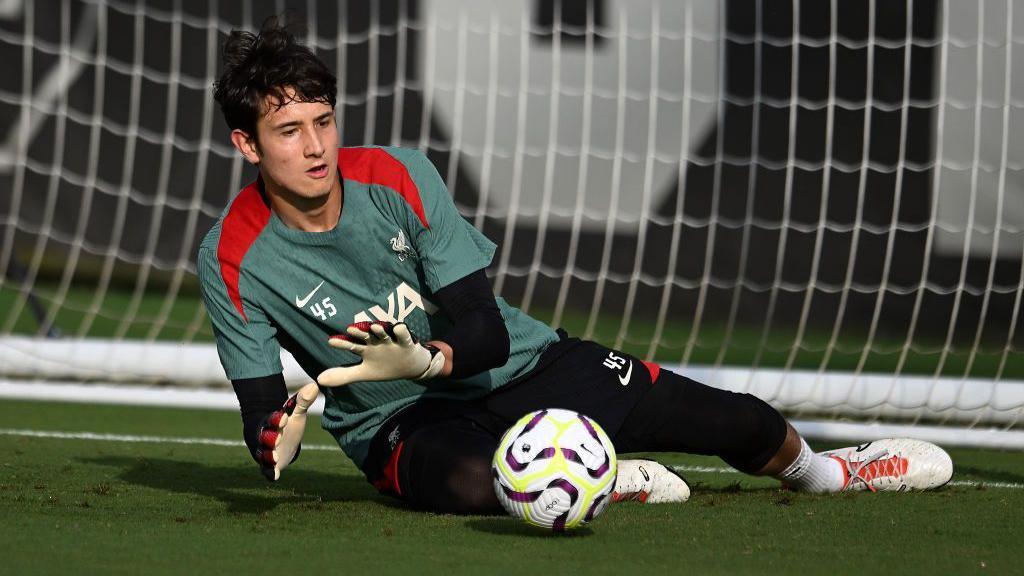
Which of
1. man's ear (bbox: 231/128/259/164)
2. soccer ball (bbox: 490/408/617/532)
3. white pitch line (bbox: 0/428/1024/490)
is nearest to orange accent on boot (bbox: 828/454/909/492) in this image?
soccer ball (bbox: 490/408/617/532)

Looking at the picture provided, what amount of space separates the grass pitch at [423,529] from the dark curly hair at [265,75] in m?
1.08

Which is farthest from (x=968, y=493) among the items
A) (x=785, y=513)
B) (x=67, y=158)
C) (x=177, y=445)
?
(x=67, y=158)

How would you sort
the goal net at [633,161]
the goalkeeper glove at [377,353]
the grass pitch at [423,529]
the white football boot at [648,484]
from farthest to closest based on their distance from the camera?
the goal net at [633,161] < the white football boot at [648,484] < the goalkeeper glove at [377,353] < the grass pitch at [423,529]

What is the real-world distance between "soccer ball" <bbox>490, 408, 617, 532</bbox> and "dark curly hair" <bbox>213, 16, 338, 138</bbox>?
1.04 meters

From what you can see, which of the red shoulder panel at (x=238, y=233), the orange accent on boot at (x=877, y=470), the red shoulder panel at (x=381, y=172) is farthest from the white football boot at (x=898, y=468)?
the red shoulder panel at (x=238, y=233)

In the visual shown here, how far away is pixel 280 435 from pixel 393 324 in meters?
0.38

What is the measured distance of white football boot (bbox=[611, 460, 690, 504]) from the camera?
12.9ft

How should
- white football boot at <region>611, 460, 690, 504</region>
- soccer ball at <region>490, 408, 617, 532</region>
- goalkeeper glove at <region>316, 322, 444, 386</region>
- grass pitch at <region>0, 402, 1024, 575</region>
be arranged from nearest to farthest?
grass pitch at <region>0, 402, 1024, 575</region>, goalkeeper glove at <region>316, 322, 444, 386</region>, soccer ball at <region>490, 408, 617, 532</region>, white football boot at <region>611, 460, 690, 504</region>

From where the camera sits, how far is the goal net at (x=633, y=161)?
7.50 meters

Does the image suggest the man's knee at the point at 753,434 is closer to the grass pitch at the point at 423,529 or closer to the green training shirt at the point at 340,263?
the grass pitch at the point at 423,529

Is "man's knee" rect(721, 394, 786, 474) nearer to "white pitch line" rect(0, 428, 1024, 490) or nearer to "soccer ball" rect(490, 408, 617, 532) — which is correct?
"soccer ball" rect(490, 408, 617, 532)

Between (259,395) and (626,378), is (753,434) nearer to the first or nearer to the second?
(626,378)

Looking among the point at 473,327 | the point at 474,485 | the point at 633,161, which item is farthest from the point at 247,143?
the point at 633,161

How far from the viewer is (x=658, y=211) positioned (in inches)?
346
